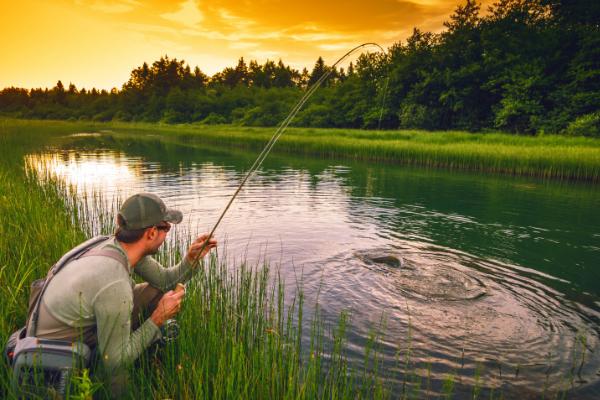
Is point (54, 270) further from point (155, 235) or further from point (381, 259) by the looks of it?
point (381, 259)

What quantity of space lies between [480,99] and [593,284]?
45.6 meters

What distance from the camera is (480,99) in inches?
1882

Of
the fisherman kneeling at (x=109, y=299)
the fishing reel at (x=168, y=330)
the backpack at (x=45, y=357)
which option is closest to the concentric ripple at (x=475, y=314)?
the fishing reel at (x=168, y=330)

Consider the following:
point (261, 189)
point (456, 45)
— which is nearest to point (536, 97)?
point (456, 45)

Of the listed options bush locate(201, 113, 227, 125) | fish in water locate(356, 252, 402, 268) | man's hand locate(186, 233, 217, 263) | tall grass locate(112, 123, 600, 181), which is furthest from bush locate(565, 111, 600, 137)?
bush locate(201, 113, 227, 125)

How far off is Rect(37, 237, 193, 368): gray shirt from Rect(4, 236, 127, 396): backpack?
0.22ft

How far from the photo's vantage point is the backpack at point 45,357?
8.16ft

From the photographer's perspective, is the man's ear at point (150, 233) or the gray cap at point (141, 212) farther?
the man's ear at point (150, 233)

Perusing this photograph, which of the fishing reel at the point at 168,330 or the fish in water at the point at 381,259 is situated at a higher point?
the fishing reel at the point at 168,330

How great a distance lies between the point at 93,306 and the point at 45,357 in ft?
1.39

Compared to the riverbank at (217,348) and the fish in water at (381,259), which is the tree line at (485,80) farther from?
the riverbank at (217,348)

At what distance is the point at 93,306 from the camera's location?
2578 mm

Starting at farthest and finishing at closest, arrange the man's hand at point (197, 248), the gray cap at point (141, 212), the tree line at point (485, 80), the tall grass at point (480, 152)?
the tree line at point (485, 80) < the tall grass at point (480, 152) < the man's hand at point (197, 248) < the gray cap at point (141, 212)

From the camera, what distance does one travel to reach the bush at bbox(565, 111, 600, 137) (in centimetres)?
3247
